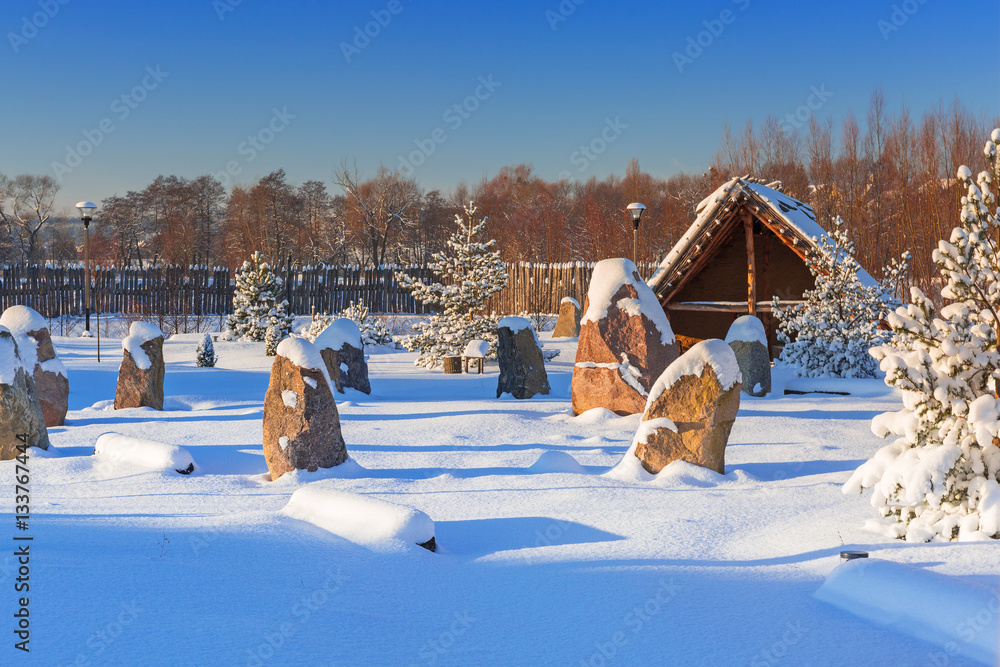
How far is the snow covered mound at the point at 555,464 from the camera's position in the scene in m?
6.74

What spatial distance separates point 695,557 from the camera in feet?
14.8

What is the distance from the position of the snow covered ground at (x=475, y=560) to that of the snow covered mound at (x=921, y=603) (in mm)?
65

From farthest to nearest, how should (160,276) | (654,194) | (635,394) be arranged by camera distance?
1. (654,194)
2. (160,276)
3. (635,394)

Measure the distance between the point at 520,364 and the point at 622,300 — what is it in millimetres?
2287

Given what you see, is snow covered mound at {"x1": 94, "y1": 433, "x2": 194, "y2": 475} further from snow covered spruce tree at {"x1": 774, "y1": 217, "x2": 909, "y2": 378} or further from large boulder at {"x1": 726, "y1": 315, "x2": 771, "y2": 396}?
snow covered spruce tree at {"x1": 774, "y1": 217, "x2": 909, "y2": 378}

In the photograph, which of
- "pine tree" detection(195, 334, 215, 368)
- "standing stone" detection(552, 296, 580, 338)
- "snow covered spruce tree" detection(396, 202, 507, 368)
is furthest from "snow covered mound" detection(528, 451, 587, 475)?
"standing stone" detection(552, 296, 580, 338)

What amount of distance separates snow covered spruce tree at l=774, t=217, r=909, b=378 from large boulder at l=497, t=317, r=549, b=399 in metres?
4.55

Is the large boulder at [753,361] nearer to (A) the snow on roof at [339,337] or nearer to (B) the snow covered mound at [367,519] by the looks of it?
(A) the snow on roof at [339,337]

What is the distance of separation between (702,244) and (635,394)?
5922mm

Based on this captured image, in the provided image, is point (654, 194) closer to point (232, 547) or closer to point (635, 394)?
point (635, 394)

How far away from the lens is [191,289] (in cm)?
2741

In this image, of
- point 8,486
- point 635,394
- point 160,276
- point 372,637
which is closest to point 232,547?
point 372,637

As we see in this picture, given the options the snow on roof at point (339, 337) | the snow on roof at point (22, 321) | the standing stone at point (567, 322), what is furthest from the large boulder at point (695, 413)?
the standing stone at point (567, 322)

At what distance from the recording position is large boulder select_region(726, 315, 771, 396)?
11211mm
